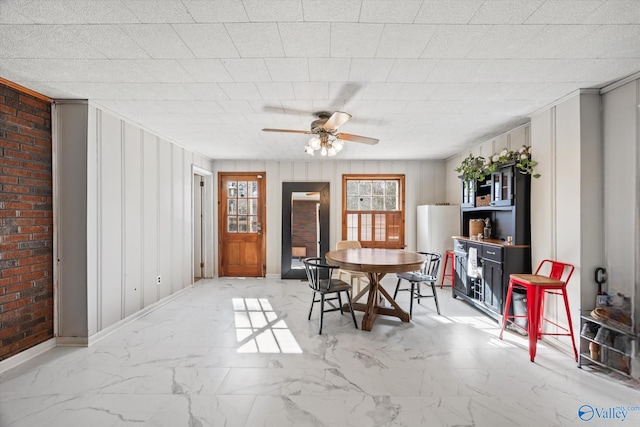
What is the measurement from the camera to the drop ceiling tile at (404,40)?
5.45 feet

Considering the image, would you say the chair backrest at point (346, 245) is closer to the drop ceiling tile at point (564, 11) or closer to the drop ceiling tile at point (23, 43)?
the drop ceiling tile at point (564, 11)

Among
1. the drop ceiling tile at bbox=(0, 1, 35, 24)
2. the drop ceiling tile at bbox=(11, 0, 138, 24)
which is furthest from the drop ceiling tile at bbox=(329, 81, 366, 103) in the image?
the drop ceiling tile at bbox=(0, 1, 35, 24)

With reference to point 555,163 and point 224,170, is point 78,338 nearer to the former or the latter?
point 224,170

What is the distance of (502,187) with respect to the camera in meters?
3.38

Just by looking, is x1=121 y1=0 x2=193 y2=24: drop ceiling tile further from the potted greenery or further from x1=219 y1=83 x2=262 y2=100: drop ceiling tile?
the potted greenery

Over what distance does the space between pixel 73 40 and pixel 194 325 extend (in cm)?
285

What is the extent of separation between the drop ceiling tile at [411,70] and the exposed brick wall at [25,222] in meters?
3.25

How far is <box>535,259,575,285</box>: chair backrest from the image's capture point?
260 cm

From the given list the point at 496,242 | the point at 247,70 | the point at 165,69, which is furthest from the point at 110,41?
the point at 496,242

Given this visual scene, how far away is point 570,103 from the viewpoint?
8.56ft

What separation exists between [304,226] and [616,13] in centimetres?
479

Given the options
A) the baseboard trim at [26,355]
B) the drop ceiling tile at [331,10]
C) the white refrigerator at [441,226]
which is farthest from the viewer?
the white refrigerator at [441,226]

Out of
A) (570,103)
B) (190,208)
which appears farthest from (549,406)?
(190,208)

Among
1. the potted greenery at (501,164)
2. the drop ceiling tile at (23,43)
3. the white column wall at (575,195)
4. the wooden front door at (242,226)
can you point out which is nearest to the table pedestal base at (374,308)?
the white column wall at (575,195)
